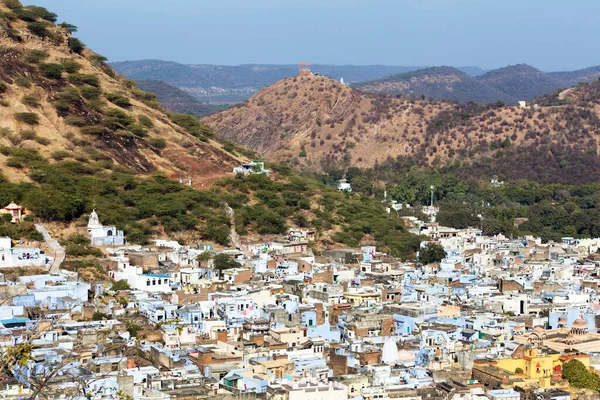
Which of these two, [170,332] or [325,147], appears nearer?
[170,332]

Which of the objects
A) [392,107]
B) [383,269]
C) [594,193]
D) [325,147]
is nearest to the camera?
[383,269]

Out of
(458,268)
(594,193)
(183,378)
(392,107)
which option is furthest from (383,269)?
(392,107)

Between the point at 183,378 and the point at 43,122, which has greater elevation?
the point at 43,122

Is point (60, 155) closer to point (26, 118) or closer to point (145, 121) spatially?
point (26, 118)

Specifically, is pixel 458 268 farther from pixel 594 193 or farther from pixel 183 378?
pixel 594 193

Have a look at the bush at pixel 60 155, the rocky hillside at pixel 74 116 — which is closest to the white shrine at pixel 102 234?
the rocky hillside at pixel 74 116

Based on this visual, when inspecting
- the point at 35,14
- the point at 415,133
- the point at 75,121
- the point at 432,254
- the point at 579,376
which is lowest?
the point at 579,376

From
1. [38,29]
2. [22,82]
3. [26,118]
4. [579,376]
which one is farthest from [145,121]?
[579,376]

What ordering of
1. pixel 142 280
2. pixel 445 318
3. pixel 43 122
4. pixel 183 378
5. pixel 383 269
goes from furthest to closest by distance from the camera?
1. pixel 43 122
2. pixel 383 269
3. pixel 142 280
4. pixel 445 318
5. pixel 183 378
